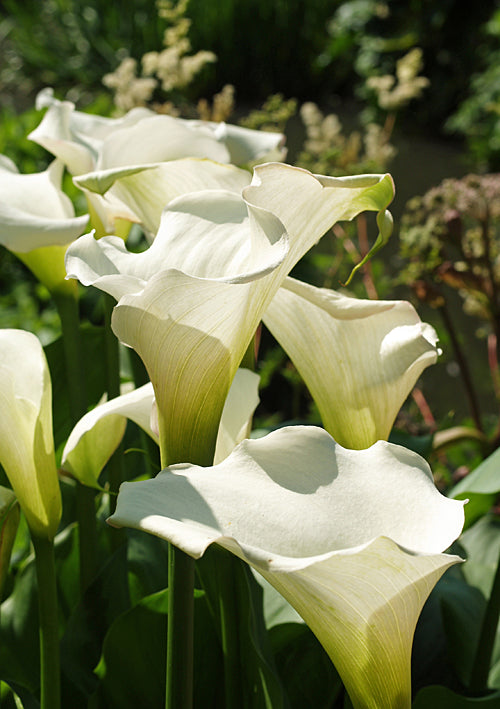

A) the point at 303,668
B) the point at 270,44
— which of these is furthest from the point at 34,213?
the point at 270,44

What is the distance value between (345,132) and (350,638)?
3466mm

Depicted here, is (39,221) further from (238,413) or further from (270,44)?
(270,44)

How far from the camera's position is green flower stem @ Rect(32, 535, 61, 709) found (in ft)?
1.09

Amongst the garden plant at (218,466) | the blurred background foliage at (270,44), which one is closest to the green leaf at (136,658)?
the garden plant at (218,466)

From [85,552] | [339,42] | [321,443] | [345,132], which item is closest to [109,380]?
[85,552]

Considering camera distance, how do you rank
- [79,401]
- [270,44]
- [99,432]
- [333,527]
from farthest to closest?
1. [270,44]
2. [79,401]
3. [99,432]
4. [333,527]

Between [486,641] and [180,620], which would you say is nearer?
[180,620]

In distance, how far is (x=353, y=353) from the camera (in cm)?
34

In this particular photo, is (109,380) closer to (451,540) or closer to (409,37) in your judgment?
(451,540)

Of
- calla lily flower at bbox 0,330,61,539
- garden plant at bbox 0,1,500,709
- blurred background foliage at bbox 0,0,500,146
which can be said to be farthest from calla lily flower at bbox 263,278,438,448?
blurred background foliage at bbox 0,0,500,146

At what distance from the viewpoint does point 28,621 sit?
472 millimetres

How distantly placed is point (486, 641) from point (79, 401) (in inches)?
10.3

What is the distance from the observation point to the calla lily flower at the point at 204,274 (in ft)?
0.76

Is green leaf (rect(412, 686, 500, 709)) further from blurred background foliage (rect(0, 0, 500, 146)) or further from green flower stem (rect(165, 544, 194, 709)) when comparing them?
blurred background foliage (rect(0, 0, 500, 146))
